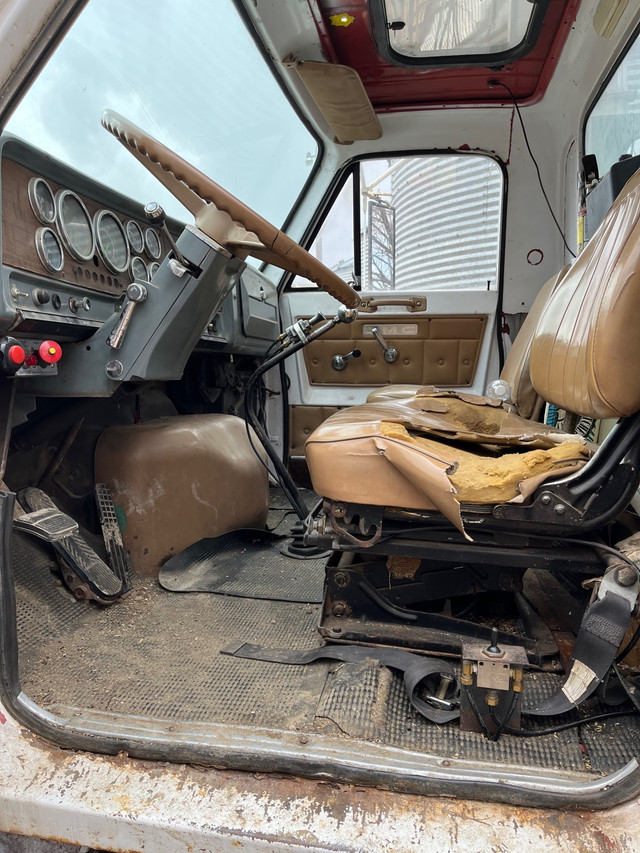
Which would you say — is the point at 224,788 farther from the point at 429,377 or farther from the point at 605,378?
the point at 429,377

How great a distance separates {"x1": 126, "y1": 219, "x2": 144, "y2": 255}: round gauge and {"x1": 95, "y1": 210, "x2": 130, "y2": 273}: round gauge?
4 centimetres

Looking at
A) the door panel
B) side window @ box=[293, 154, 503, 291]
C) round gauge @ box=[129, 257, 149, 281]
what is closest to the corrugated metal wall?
side window @ box=[293, 154, 503, 291]

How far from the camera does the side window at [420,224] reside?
2738 mm

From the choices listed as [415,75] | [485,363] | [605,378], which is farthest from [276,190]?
[605,378]

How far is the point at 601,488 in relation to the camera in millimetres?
991

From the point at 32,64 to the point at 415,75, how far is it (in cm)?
193

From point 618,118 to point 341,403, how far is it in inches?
64.0

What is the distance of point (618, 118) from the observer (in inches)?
76.6

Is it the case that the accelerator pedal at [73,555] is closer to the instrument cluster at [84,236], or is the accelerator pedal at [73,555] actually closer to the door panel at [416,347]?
the instrument cluster at [84,236]

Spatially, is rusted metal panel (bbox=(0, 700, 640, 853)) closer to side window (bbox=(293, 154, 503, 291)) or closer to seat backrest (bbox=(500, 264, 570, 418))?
seat backrest (bbox=(500, 264, 570, 418))

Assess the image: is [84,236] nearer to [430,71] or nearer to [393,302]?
[393,302]

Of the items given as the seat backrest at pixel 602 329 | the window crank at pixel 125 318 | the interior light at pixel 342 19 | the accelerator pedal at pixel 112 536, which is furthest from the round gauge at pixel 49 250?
the interior light at pixel 342 19

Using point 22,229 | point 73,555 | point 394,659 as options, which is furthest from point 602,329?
point 73,555

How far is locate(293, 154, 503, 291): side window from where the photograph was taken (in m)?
2.74
